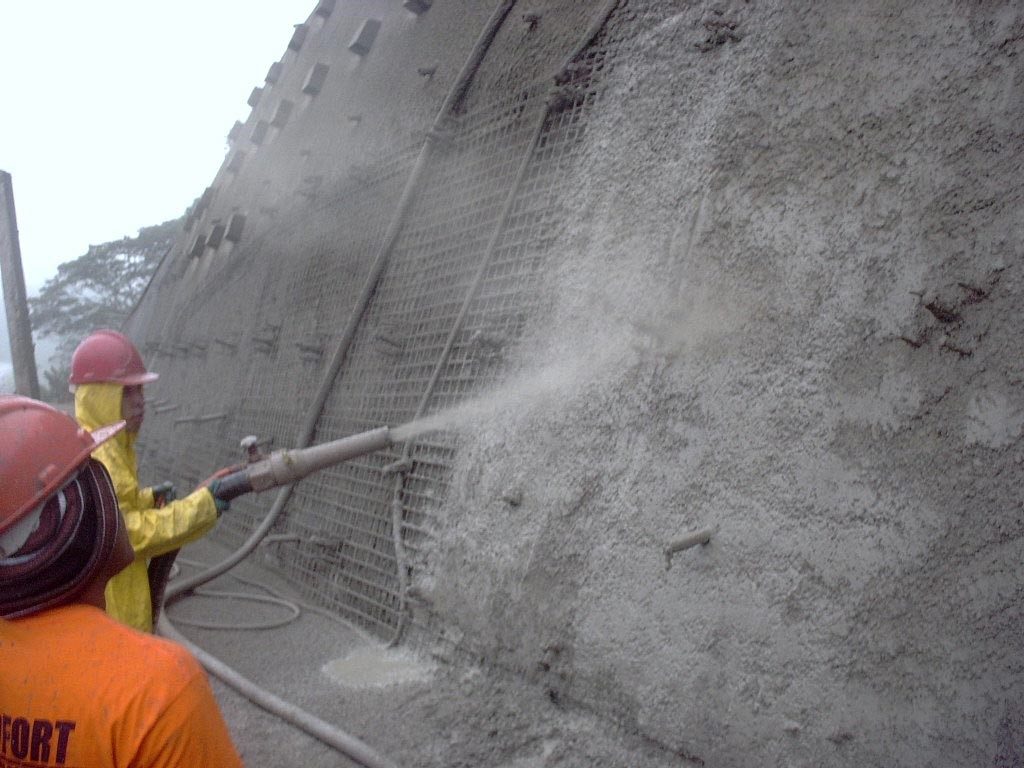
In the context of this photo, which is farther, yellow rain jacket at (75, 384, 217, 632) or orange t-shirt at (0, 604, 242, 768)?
yellow rain jacket at (75, 384, 217, 632)

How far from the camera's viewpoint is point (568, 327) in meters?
3.60

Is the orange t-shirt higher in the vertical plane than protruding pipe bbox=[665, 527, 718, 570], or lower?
lower

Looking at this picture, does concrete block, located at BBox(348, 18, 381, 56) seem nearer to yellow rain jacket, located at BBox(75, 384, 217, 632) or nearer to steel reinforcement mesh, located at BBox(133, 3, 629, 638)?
steel reinforcement mesh, located at BBox(133, 3, 629, 638)

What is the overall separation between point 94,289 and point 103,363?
22.6m

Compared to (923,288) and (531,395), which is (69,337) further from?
(923,288)

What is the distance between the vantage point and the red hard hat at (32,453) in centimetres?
142

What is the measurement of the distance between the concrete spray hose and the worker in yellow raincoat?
0.12 meters

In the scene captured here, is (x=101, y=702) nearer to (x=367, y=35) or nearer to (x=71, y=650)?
(x=71, y=650)

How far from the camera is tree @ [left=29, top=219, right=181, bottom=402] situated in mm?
22812

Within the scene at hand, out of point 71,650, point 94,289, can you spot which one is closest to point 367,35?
point 71,650

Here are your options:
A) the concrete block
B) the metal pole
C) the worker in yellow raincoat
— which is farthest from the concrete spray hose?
the concrete block

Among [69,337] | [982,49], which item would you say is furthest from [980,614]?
[69,337]

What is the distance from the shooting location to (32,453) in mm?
1479

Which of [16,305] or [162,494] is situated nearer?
[162,494]
